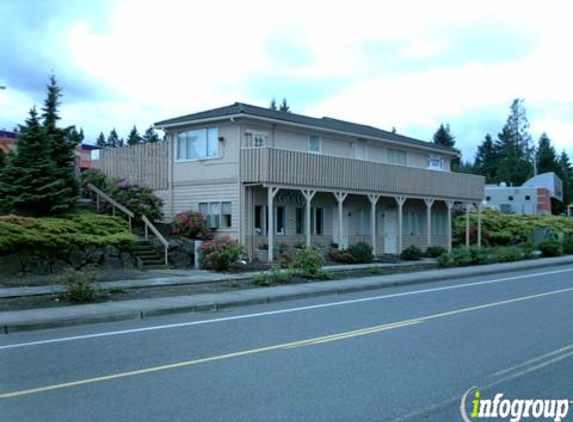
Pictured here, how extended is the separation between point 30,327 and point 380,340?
242 inches

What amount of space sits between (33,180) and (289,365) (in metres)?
16.7

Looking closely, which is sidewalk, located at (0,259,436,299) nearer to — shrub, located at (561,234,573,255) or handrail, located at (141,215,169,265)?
handrail, located at (141,215,169,265)

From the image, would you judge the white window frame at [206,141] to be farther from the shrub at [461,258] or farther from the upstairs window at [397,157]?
the upstairs window at [397,157]

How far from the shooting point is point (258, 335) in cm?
1088

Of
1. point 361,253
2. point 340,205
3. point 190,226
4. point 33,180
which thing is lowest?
point 361,253

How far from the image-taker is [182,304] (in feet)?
48.3

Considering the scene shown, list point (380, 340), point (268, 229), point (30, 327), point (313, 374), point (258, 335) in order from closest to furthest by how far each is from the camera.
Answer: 1. point (313, 374)
2. point (380, 340)
3. point (258, 335)
4. point (30, 327)
5. point (268, 229)

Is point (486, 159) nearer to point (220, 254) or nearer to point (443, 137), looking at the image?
point (443, 137)

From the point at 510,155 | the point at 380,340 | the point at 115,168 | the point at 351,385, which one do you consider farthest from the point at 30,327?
the point at 510,155

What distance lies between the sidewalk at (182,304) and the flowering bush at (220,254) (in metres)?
3.93

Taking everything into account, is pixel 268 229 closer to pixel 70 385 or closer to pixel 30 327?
pixel 30 327

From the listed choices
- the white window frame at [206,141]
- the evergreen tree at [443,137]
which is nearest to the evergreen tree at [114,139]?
the evergreen tree at [443,137]

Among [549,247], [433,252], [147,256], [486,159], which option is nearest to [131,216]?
[147,256]

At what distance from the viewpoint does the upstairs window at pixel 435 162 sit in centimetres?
3944
